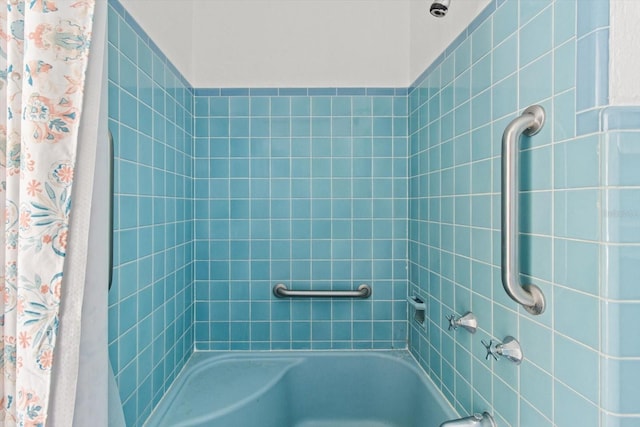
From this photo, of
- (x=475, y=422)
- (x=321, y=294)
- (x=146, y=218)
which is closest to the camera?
(x=475, y=422)

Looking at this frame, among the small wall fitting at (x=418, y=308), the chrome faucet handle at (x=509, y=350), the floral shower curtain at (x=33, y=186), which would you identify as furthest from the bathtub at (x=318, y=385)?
the floral shower curtain at (x=33, y=186)

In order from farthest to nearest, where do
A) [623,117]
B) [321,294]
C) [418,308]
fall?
[321,294]
[418,308]
[623,117]

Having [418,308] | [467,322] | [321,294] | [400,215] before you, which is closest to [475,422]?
[467,322]

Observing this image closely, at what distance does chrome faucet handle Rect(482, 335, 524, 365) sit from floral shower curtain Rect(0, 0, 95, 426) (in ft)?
3.04

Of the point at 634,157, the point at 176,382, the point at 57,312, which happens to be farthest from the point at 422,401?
the point at 57,312

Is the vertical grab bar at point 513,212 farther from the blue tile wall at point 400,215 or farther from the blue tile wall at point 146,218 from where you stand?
the blue tile wall at point 146,218

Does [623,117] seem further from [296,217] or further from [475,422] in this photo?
[296,217]

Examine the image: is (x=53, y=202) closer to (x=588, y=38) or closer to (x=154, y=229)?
(x=154, y=229)

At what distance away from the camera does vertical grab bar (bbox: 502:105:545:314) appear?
Answer: 721 millimetres

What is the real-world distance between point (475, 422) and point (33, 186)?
114 centimetres

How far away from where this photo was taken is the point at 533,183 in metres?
0.78

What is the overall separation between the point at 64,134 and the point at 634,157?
37.4 inches

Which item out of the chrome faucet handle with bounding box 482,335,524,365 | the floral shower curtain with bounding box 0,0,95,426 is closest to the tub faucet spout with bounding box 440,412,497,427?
the chrome faucet handle with bounding box 482,335,524,365

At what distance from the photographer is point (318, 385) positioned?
1.62 m
